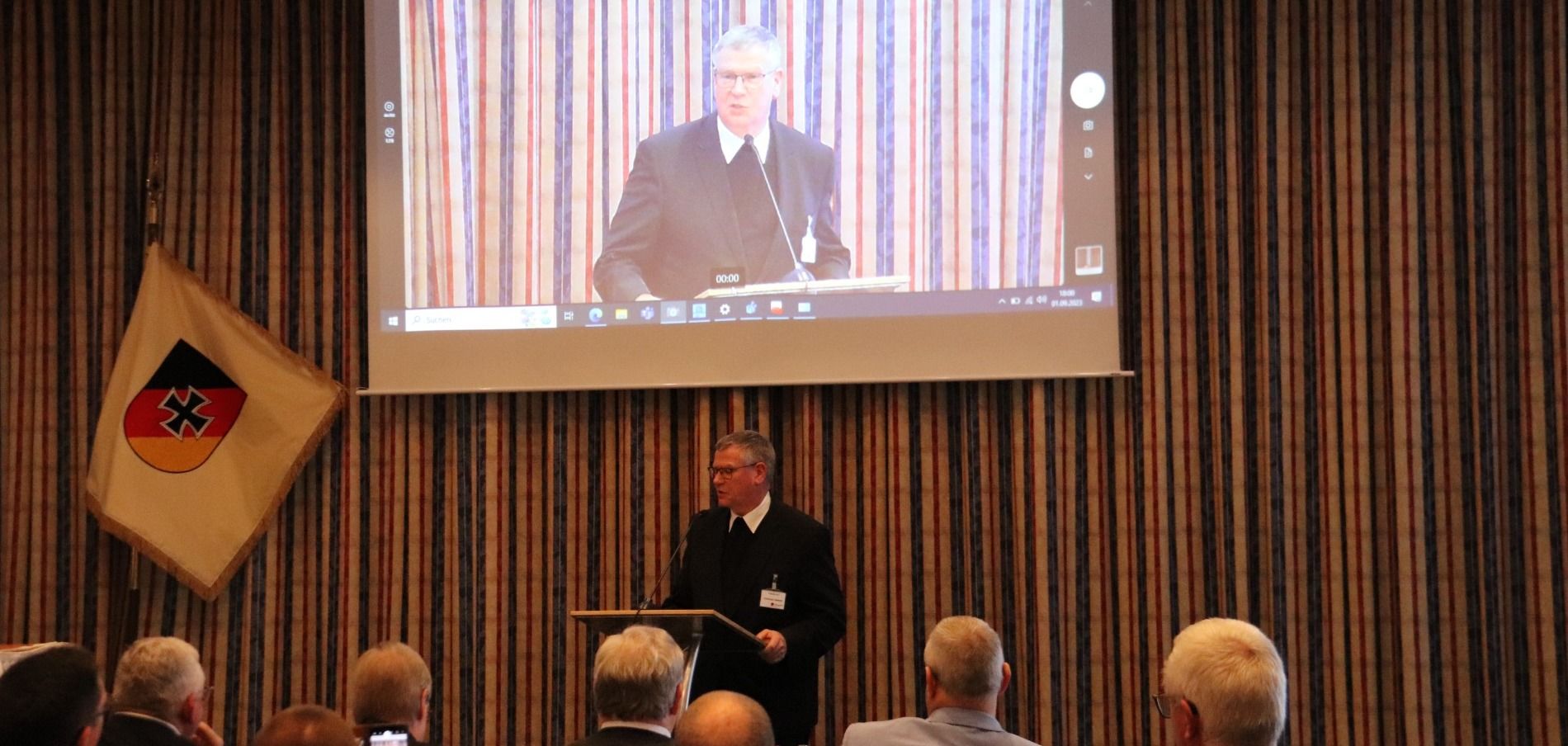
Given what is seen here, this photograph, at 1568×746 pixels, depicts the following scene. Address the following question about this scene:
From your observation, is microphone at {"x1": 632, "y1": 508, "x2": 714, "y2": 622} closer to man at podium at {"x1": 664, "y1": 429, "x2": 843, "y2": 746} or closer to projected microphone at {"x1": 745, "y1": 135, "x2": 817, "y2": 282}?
man at podium at {"x1": 664, "y1": 429, "x2": 843, "y2": 746}

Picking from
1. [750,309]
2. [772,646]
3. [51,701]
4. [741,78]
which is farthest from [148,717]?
[741,78]

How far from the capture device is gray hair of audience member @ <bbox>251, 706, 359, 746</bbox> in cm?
219

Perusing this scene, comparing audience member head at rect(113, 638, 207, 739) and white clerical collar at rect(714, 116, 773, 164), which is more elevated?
white clerical collar at rect(714, 116, 773, 164)

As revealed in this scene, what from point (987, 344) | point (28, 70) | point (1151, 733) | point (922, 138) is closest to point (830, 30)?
point (922, 138)

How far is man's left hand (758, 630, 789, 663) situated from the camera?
160 inches

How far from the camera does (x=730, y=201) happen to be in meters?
5.17

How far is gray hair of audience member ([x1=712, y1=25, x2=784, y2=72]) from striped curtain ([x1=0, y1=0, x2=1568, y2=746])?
0.08m

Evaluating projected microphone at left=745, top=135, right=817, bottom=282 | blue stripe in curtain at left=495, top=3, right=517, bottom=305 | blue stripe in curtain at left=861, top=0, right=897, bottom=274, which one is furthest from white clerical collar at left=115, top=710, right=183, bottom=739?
blue stripe in curtain at left=861, top=0, right=897, bottom=274

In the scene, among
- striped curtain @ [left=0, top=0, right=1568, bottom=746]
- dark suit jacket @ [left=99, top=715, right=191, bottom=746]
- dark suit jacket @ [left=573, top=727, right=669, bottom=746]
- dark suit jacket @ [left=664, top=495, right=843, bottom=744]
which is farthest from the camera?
striped curtain @ [left=0, top=0, right=1568, bottom=746]

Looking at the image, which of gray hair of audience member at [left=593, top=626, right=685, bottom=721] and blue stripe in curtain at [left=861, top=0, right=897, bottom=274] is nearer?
gray hair of audience member at [left=593, top=626, right=685, bottom=721]

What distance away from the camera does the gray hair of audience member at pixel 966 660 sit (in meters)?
3.05

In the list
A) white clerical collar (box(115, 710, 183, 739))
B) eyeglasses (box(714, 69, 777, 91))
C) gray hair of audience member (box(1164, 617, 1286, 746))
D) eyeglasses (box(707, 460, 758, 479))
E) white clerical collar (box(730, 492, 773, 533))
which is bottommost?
white clerical collar (box(115, 710, 183, 739))

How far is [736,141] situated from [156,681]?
281cm

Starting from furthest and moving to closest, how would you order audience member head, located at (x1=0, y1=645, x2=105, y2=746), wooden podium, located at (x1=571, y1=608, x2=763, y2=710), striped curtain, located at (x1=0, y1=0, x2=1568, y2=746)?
striped curtain, located at (x1=0, y1=0, x2=1568, y2=746) → wooden podium, located at (x1=571, y1=608, x2=763, y2=710) → audience member head, located at (x1=0, y1=645, x2=105, y2=746)
